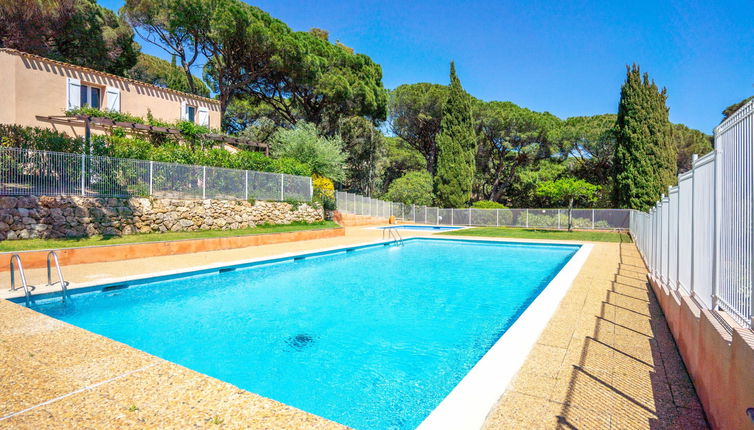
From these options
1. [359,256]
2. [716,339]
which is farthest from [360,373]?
[359,256]

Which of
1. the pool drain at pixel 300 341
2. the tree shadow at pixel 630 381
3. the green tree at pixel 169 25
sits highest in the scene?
the green tree at pixel 169 25

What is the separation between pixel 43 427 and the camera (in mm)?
2230

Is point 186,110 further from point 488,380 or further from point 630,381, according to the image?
point 630,381

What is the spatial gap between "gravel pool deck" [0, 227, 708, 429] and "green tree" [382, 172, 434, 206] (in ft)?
81.7

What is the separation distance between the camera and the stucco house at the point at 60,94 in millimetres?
14453

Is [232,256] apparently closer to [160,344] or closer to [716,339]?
[160,344]

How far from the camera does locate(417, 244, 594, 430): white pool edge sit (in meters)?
2.42

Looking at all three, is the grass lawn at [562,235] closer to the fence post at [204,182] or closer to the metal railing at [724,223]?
the fence post at [204,182]

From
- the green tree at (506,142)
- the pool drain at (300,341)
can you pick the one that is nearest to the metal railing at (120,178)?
the pool drain at (300,341)

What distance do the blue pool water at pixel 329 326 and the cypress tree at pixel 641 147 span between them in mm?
18538

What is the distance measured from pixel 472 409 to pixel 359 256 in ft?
34.7

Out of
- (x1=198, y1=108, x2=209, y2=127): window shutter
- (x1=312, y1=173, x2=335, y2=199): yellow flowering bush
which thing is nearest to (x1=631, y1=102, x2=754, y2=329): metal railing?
(x1=312, y1=173, x2=335, y2=199): yellow flowering bush

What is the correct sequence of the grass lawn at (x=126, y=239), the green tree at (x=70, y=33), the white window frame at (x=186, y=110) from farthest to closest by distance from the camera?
1. the white window frame at (x=186, y=110)
2. the green tree at (x=70, y=33)
3. the grass lawn at (x=126, y=239)

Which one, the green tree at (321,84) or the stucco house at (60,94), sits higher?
the green tree at (321,84)
